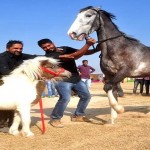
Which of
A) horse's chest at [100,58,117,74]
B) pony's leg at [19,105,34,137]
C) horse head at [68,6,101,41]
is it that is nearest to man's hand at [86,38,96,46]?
horse head at [68,6,101,41]

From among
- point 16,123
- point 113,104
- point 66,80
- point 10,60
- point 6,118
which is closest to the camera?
point 16,123

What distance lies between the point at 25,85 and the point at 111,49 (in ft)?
7.33

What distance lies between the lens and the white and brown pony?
6039mm

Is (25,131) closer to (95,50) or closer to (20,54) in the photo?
(20,54)

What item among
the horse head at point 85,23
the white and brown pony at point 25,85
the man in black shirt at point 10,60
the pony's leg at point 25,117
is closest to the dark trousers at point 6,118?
the man in black shirt at point 10,60

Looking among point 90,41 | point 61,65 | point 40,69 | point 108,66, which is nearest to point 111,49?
point 108,66

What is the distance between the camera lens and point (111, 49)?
7.36 meters

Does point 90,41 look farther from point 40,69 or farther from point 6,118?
point 6,118

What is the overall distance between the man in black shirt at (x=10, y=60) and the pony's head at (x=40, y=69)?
1.20 feet

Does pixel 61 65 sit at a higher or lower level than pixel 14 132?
higher

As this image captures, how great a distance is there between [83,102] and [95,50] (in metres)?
1.38

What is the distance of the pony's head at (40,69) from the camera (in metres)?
6.17

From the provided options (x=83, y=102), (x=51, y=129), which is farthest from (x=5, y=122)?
(x=83, y=102)

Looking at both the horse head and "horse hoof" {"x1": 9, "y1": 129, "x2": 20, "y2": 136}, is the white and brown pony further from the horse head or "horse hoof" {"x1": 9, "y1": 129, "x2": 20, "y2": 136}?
the horse head
